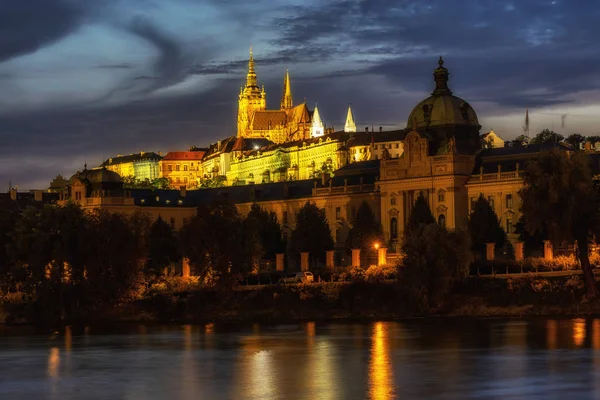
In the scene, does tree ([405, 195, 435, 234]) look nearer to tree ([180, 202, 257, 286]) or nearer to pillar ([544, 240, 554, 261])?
tree ([180, 202, 257, 286])

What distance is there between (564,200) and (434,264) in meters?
11.0

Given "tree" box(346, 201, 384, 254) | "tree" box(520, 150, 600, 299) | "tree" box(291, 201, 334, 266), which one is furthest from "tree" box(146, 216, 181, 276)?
"tree" box(520, 150, 600, 299)

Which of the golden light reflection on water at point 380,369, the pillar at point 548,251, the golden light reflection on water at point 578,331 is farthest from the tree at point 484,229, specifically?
the golden light reflection on water at point 380,369

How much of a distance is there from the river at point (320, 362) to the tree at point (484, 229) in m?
31.8

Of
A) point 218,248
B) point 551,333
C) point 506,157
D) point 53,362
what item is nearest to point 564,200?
point 551,333

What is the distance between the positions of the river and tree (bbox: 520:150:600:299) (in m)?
8.76

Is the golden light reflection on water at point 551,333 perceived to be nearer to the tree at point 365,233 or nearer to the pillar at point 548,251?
the pillar at point 548,251

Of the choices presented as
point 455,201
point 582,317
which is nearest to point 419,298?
point 582,317

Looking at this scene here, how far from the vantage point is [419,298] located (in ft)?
358

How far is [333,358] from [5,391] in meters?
19.4

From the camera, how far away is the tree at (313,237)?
14838 centimetres

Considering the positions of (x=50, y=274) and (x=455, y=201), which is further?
(x=455, y=201)

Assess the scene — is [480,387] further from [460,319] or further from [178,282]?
[178,282]

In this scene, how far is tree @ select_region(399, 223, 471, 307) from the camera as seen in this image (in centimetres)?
10850
